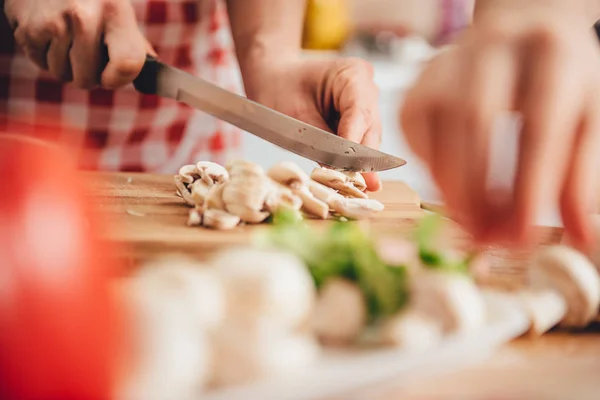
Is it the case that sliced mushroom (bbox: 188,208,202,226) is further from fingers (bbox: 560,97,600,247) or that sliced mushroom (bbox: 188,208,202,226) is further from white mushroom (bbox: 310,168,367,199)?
fingers (bbox: 560,97,600,247)

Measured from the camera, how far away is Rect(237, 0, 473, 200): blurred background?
7.08 feet

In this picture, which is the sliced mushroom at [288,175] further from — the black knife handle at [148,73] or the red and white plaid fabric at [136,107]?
the red and white plaid fabric at [136,107]

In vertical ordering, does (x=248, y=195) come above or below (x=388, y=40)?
below

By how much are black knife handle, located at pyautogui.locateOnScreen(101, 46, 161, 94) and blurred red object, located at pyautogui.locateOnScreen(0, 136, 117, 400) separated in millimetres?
763

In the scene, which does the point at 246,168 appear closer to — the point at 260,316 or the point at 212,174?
the point at 212,174

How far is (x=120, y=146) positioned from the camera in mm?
1336

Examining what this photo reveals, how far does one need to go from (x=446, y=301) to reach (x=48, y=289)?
0.73 feet

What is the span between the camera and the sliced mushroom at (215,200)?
32.1 inches

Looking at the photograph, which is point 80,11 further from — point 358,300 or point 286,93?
point 358,300

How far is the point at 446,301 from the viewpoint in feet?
1.32

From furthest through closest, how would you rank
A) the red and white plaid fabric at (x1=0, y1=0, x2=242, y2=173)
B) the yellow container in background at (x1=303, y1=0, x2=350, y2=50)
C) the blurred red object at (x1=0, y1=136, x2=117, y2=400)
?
the yellow container in background at (x1=303, y1=0, x2=350, y2=50), the red and white plaid fabric at (x1=0, y1=0, x2=242, y2=173), the blurred red object at (x1=0, y1=136, x2=117, y2=400)

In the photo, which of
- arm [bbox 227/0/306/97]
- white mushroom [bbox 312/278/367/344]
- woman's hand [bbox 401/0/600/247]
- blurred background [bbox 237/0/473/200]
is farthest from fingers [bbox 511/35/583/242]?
blurred background [bbox 237/0/473/200]

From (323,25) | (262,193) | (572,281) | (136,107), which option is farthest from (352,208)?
(323,25)

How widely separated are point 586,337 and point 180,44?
3.39 ft
